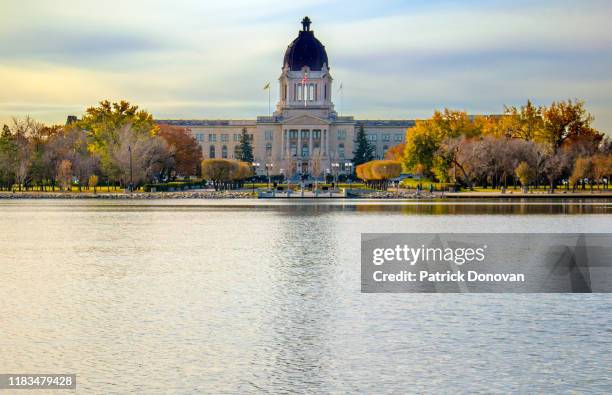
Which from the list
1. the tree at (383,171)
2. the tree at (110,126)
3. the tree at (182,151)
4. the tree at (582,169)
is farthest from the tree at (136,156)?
the tree at (582,169)

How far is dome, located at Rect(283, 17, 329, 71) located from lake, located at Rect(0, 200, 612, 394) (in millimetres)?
158912

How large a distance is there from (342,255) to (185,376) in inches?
612

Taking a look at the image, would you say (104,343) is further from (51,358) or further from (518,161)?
(518,161)

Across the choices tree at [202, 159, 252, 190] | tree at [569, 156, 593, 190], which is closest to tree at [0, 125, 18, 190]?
tree at [202, 159, 252, 190]

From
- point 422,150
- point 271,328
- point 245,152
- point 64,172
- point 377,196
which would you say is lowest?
point 271,328

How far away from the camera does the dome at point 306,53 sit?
18625 cm

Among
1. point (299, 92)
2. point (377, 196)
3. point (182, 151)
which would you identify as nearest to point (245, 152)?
point (299, 92)

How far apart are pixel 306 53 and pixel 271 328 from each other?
173 metres

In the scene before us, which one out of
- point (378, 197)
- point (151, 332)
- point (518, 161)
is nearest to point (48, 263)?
point (151, 332)

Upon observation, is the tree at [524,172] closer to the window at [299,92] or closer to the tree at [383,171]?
the tree at [383,171]

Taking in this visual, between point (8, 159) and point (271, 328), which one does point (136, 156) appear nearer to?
point (8, 159)

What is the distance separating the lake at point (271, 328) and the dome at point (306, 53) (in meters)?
159

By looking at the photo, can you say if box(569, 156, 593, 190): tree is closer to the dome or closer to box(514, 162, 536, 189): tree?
box(514, 162, 536, 189): tree

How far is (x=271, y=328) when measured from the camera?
1647 centimetres
